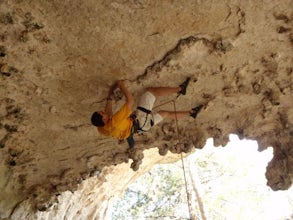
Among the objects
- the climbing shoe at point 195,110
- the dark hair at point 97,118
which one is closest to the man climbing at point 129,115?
the dark hair at point 97,118

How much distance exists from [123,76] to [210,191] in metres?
11.1

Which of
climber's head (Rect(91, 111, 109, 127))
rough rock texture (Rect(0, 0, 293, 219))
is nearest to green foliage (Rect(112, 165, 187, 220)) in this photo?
rough rock texture (Rect(0, 0, 293, 219))

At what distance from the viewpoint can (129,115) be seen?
4.00 metres

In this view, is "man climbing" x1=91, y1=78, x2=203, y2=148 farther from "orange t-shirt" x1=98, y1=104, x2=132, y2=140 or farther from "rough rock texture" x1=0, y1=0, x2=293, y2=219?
"rough rock texture" x1=0, y1=0, x2=293, y2=219

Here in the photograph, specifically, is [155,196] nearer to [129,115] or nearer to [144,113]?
[144,113]

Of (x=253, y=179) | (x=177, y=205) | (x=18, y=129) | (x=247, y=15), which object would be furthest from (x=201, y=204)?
(x=247, y=15)

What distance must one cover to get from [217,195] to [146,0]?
39.8 feet

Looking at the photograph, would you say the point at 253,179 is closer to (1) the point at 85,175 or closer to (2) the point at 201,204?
(2) the point at 201,204

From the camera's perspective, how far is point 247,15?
3438 millimetres

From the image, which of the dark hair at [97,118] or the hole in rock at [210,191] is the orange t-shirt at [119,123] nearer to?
the dark hair at [97,118]

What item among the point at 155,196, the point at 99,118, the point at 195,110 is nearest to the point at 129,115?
the point at 99,118

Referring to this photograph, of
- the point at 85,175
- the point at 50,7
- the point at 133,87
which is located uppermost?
the point at 50,7

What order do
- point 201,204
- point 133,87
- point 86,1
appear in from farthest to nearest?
1. point 201,204
2. point 133,87
3. point 86,1

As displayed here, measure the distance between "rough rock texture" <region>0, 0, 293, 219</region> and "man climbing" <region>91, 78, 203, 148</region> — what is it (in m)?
0.15
